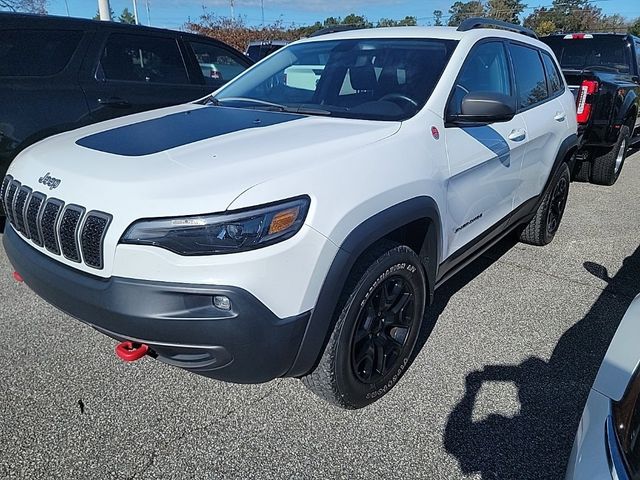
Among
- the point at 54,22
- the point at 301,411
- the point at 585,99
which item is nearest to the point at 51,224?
the point at 301,411

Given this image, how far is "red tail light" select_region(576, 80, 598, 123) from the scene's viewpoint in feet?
19.2

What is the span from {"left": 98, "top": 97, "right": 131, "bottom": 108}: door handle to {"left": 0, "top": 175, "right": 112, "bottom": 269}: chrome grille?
2401 mm

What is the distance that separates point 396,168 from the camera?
2139mm

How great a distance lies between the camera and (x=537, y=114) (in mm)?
3674

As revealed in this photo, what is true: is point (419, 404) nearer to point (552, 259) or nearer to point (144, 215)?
point (144, 215)

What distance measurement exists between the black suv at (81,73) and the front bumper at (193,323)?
8.78 ft

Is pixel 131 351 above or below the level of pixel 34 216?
below

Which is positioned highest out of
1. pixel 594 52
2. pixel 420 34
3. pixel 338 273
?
pixel 420 34

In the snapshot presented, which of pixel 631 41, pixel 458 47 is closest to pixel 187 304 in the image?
pixel 458 47

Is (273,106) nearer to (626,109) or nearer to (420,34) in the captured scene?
(420,34)

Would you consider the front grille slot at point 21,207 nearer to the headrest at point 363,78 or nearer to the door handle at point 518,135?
the headrest at point 363,78

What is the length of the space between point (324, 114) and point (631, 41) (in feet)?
23.8

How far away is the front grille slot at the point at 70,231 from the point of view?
183cm

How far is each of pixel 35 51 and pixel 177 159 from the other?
10.1ft
